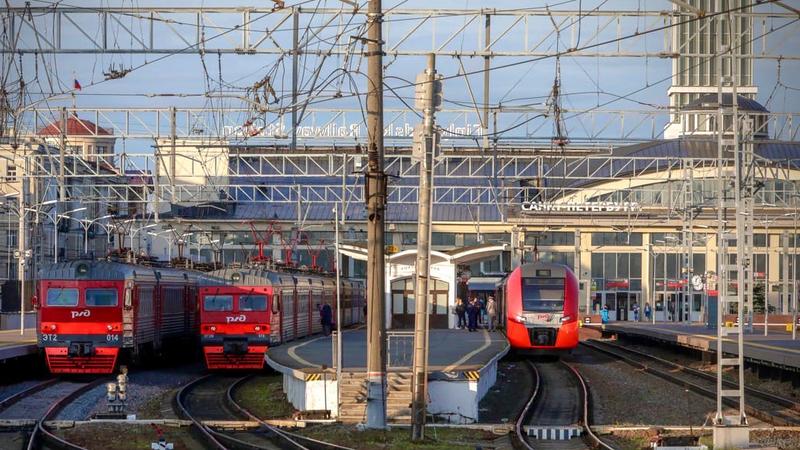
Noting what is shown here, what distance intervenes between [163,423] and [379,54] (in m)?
7.29

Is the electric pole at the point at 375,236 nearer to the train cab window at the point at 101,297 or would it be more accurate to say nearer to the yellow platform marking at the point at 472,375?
the yellow platform marking at the point at 472,375

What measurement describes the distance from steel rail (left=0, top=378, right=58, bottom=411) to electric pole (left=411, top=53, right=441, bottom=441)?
9.63 metres

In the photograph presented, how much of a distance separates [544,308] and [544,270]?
110 cm

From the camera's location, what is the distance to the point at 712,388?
30.9 metres

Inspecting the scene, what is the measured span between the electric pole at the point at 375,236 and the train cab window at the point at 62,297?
13.4 metres

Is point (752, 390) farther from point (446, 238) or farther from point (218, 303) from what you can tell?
point (446, 238)

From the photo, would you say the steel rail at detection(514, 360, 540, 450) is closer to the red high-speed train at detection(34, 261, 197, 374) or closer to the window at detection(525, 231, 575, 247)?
the red high-speed train at detection(34, 261, 197, 374)

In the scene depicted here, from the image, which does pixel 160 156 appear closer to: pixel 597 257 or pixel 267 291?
pixel 267 291

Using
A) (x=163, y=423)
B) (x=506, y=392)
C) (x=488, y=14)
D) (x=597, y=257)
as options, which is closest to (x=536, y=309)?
(x=506, y=392)

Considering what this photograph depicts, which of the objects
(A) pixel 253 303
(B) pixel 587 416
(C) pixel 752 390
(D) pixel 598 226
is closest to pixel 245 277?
(A) pixel 253 303

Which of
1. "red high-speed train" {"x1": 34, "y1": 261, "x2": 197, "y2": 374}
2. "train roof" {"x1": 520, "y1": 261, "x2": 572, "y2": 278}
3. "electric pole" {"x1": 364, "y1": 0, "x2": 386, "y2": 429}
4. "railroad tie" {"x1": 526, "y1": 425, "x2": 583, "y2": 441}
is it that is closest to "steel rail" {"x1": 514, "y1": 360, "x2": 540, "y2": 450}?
"railroad tie" {"x1": 526, "y1": 425, "x2": 583, "y2": 441}

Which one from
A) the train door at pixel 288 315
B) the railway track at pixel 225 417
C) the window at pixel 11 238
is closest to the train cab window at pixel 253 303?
the train door at pixel 288 315

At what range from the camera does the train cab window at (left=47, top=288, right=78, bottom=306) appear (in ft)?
104

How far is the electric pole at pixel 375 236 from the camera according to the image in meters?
20.4
